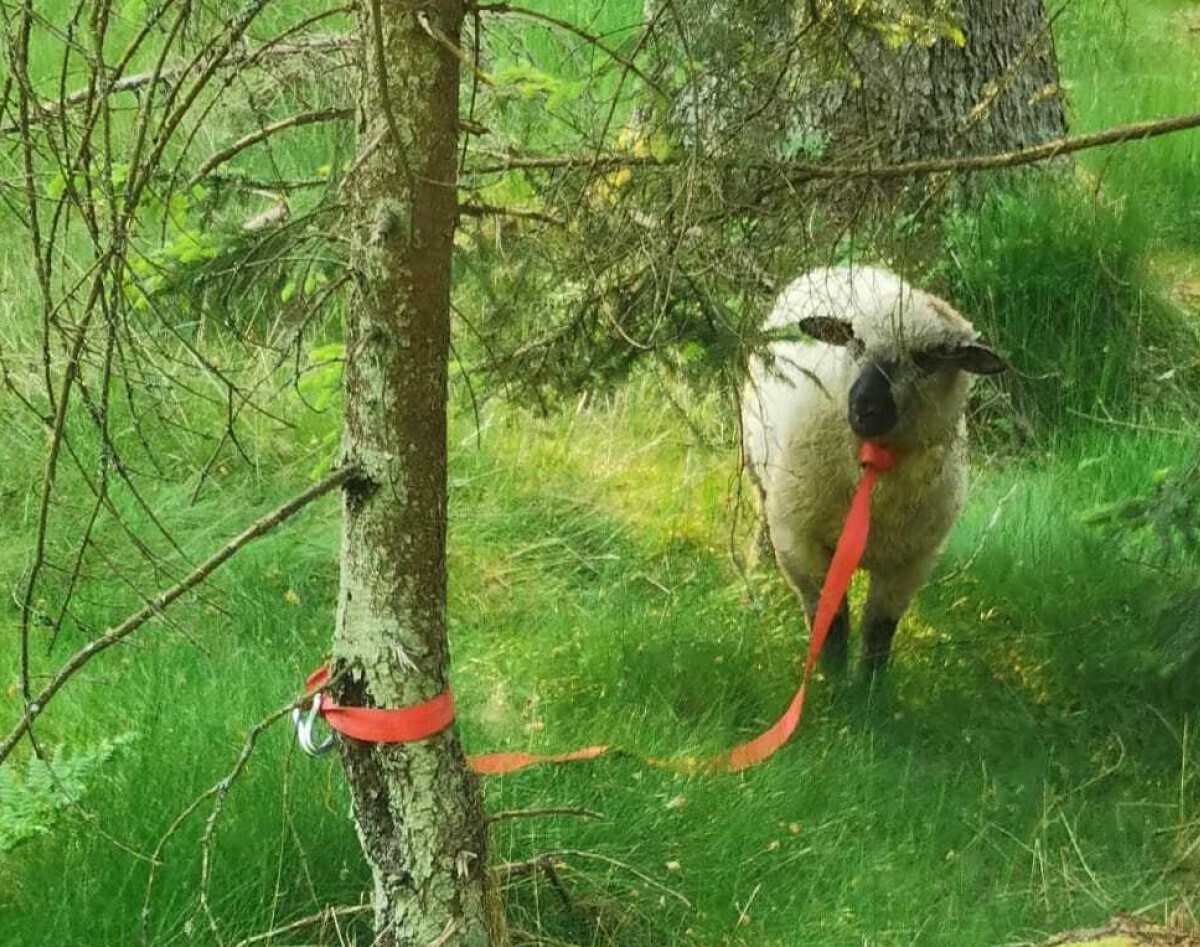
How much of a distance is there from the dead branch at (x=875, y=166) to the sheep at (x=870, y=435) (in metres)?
1.09

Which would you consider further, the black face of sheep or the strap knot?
the strap knot

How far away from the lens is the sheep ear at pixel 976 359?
4.46 meters

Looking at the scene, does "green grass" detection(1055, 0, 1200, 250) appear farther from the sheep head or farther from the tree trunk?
the sheep head

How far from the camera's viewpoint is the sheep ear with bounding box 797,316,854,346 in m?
4.31

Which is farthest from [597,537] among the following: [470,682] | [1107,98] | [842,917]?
[1107,98]

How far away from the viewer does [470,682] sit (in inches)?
177

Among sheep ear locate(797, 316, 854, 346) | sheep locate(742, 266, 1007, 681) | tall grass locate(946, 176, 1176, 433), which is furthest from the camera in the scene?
tall grass locate(946, 176, 1176, 433)

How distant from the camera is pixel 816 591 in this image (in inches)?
202

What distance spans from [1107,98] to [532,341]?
22.8 feet

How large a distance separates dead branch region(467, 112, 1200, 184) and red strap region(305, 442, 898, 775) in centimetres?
117

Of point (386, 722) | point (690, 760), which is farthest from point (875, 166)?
point (386, 722)

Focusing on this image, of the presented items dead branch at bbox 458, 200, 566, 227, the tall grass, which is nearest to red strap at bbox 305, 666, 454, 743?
dead branch at bbox 458, 200, 566, 227

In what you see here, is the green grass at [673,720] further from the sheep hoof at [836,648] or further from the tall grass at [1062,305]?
the tall grass at [1062,305]

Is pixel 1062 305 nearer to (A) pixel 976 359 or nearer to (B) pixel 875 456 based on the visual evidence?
(A) pixel 976 359
